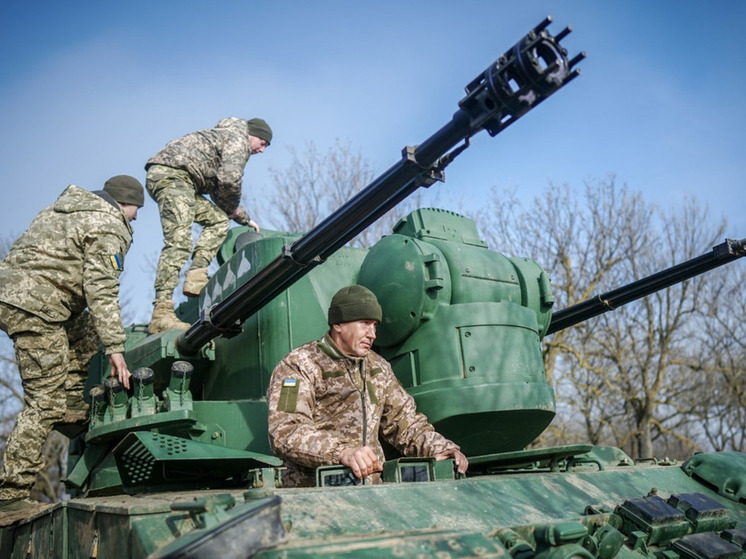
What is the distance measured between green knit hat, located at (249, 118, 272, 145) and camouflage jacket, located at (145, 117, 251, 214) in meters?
0.27

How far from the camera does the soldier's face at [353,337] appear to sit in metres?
4.83

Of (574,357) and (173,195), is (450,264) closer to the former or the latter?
(173,195)

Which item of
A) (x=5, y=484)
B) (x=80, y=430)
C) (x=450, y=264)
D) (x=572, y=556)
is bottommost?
(x=572, y=556)

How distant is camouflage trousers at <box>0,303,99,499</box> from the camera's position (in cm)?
573

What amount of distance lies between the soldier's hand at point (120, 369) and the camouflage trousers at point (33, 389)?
603 millimetres

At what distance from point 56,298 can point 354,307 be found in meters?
2.71

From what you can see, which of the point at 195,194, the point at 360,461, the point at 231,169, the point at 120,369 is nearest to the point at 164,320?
the point at 120,369

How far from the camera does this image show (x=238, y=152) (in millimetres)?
7371

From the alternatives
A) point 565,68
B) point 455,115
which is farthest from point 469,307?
point 565,68

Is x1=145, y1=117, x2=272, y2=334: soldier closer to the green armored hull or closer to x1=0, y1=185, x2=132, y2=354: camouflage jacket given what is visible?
x1=0, y1=185, x2=132, y2=354: camouflage jacket

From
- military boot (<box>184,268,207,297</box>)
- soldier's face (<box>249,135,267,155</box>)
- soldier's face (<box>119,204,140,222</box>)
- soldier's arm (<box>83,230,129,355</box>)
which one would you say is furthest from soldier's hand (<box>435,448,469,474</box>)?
soldier's face (<box>249,135,267,155</box>)

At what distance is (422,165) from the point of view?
421 cm

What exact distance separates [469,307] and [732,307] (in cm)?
2404

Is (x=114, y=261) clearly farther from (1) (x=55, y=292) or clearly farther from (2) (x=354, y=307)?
(2) (x=354, y=307)
